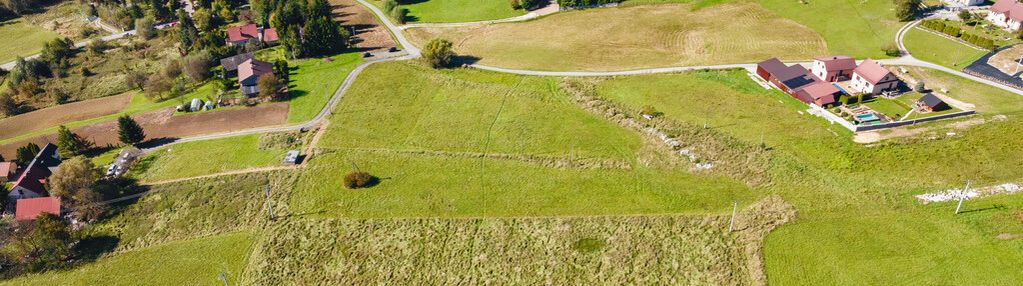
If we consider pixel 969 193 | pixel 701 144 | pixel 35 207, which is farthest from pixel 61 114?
pixel 969 193

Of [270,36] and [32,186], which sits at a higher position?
[270,36]

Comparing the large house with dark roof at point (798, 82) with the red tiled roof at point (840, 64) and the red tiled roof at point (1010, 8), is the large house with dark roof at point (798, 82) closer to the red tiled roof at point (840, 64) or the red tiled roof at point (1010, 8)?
the red tiled roof at point (840, 64)

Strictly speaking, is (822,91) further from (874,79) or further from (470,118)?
(470,118)

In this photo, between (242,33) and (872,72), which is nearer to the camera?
(872,72)

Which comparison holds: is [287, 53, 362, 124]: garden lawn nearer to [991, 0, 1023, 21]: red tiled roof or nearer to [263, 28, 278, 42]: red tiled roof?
[263, 28, 278, 42]: red tiled roof

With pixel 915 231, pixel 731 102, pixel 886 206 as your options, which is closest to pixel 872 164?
pixel 886 206

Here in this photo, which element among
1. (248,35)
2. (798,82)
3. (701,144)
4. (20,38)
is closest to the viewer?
(701,144)

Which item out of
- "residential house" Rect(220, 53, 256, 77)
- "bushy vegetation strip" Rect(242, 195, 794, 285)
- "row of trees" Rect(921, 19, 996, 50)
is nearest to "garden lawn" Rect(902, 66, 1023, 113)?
"row of trees" Rect(921, 19, 996, 50)
